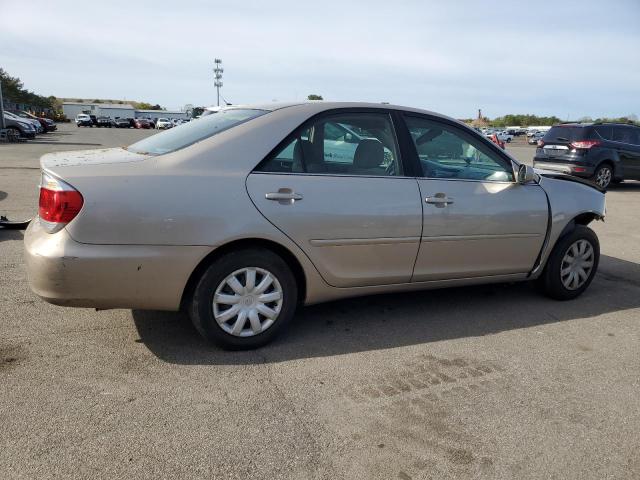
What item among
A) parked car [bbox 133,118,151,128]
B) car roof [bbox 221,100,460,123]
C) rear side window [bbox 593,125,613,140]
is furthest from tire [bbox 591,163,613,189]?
parked car [bbox 133,118,151,128]

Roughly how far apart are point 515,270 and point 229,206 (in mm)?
2523

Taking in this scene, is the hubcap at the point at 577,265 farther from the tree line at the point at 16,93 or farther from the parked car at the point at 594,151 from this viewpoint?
the tree line at the point at 16,93

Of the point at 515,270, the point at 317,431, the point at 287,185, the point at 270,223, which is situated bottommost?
the point at 317,431

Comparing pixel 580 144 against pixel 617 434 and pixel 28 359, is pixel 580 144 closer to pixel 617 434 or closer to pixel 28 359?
pixel 617 434

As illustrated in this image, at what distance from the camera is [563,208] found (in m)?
4.57

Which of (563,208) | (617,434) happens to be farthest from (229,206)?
(563,208)

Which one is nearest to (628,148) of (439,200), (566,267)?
(566,267)

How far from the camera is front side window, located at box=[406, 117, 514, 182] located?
13.2ft

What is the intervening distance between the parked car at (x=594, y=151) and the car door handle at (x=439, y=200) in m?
10.2

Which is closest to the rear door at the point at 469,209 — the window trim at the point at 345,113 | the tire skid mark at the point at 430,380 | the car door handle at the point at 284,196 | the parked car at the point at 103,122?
the window trim at the point at 345,113

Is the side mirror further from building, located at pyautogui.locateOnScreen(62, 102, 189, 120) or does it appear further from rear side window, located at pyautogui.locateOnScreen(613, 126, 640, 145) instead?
building, located at pyautogui.locateOnScreen(62, 102, 189, 120)

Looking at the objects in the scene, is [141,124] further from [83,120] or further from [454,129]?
[454,129]

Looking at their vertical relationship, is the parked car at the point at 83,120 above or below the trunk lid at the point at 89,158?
above

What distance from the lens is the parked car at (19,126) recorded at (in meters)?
25.2
